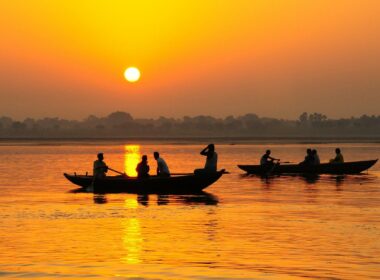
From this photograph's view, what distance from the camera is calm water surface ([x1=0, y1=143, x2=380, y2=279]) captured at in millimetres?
18484

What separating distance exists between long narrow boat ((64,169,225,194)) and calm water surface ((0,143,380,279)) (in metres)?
0.57

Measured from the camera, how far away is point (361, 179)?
51.2 m

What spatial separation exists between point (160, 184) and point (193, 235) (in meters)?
14.5

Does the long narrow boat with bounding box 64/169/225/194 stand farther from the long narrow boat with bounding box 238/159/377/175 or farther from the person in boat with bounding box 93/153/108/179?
the long narrow boat with bounding box 238/159/377/175

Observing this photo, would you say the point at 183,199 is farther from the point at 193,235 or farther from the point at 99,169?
the point at 193,235

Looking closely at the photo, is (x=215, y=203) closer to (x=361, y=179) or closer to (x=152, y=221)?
(x=152, y=221)

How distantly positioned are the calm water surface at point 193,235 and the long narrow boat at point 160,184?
0.57 meters

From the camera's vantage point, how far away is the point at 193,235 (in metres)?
23.9

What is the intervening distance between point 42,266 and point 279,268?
5235mm

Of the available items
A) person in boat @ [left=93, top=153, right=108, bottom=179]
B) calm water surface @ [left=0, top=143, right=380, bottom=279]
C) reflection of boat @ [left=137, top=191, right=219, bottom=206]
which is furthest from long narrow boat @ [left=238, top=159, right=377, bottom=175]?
person in boat @ [left=93, top=153, right=108, bottom=179]

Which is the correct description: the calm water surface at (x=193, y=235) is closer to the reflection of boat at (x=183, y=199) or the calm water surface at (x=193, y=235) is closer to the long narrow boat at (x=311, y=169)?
the reflection of boat at (x=183, y=199)

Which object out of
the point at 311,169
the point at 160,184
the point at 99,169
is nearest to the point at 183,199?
the point at 160,184

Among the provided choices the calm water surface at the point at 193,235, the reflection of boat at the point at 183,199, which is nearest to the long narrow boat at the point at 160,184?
the reflection of boat at the point at 183,199

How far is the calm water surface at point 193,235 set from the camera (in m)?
18.5
